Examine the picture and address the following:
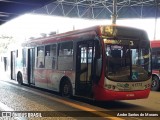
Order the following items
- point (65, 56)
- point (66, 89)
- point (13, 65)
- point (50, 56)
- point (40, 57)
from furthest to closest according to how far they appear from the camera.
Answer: point (13, 65), point (40, 57), point (50, 56), point (65, 56), point (66, 89)

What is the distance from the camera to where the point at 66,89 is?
41.7 ft

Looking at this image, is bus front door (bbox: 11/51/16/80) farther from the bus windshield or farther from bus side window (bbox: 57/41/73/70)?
the bus windshield

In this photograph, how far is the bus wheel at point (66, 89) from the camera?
1245 centimetres

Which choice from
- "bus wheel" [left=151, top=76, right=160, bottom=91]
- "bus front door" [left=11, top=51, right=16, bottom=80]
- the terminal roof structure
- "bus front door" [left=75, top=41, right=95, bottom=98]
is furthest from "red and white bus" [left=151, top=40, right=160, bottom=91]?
the terminal roof structure

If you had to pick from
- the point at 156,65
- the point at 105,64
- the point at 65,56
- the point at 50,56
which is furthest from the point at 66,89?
the point at 156,65

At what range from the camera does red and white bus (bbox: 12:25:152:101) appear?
10.3m

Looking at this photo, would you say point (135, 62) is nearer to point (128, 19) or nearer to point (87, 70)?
point (87, 70)

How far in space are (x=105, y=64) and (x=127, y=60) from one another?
2.73ft

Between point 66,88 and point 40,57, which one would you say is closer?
point 66,88

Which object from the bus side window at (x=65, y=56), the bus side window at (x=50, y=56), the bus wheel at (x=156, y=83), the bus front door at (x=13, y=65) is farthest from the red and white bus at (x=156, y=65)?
the bus front door at (x=13, y=65)

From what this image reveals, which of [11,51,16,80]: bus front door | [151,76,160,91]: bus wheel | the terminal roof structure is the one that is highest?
the terminal roof structure

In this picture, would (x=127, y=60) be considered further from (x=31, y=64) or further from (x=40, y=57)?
(x=31, y=64)

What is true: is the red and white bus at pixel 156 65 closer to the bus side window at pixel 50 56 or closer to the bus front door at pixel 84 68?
the bus side window at pixel 50 56

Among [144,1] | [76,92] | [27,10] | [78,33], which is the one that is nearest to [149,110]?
[76,92]
